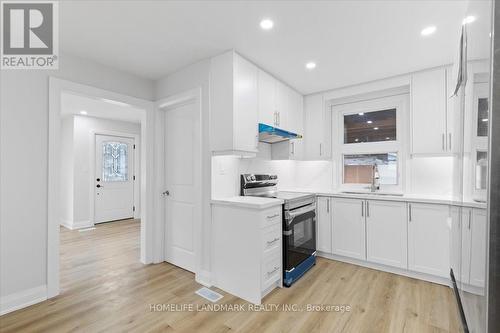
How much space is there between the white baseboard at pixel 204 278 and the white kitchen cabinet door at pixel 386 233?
80.1 inches

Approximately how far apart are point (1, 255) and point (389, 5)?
388 cm

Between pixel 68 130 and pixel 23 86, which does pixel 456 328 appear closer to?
pixel 23 86

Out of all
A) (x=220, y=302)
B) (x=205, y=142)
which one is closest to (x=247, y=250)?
(x=220, y=302)

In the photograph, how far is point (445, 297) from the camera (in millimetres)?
2354

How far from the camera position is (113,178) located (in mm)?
5840

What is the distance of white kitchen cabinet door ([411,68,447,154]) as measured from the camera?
9.39 ft

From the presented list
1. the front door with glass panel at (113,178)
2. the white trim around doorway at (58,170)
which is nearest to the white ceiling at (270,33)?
the white trim around doorway at (58,170)

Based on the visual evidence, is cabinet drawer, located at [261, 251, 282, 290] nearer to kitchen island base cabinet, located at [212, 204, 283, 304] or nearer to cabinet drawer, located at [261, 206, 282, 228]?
kitchen island base cabinet, located at [212, 204, 283, 304]

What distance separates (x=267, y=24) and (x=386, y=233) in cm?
274

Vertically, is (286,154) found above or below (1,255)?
above

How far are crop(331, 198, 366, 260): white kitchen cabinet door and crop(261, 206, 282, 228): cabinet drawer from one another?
1.17 meters

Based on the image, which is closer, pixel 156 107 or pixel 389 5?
pixel 389 5

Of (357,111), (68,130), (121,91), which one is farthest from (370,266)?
(68,130)

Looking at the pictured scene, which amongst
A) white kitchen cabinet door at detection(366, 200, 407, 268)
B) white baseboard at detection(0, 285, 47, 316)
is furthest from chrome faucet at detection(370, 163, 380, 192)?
white baseboard at detection(0, 285, 47, 316)
